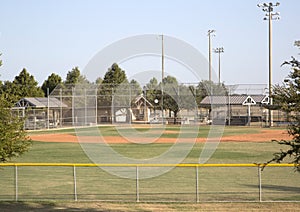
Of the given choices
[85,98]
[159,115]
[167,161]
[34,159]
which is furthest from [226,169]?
[159,115]

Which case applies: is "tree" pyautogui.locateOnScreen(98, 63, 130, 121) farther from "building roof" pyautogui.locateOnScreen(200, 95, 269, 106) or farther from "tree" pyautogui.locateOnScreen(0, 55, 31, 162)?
"tree" pyautogui.locateOnScreen(0, 55, 31, 162)

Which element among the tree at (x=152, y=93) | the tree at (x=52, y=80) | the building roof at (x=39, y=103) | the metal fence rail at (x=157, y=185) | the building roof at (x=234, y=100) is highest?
the tree at (x=52, y=80)

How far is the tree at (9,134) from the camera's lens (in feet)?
49.9

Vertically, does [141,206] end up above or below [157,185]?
below

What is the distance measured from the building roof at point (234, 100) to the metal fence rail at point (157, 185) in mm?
53919

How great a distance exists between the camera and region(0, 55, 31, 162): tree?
15.2 metres

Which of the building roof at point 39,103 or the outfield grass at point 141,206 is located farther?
the building roof at point 39,103

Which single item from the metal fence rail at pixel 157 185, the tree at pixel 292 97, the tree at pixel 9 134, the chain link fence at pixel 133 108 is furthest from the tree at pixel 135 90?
the tree at pixel 292 97

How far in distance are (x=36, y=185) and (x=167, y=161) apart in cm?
1045

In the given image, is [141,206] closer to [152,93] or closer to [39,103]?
[39,103]

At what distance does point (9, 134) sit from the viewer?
50.1ft

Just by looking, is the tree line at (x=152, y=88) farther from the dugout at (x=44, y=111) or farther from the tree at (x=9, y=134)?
the tree at (x=9, y=134)

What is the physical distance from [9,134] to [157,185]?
687 centimetres

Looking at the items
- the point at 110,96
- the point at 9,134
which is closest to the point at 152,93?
the point at 110,96
